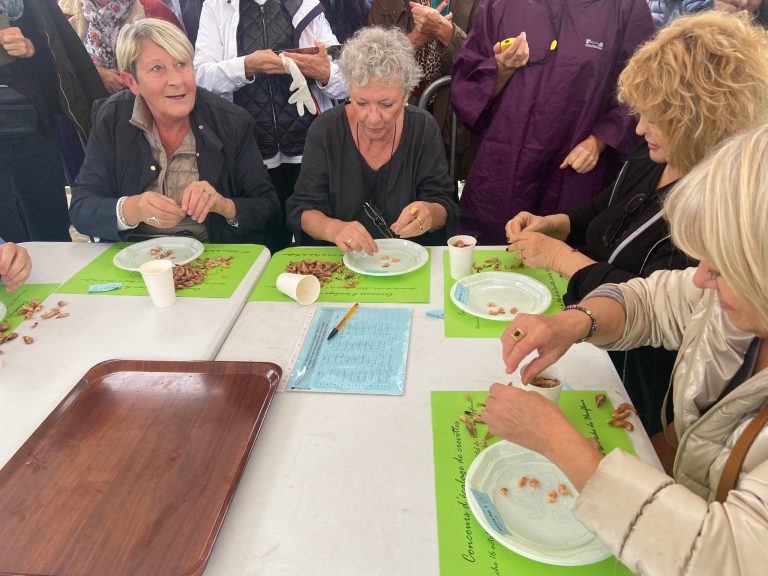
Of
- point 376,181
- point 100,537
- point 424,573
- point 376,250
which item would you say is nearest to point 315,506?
point 424,573

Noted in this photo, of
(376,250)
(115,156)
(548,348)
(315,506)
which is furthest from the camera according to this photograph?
(115,156)

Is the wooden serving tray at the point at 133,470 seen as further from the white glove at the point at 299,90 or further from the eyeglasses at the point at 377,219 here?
the white glove at the point at 299,90

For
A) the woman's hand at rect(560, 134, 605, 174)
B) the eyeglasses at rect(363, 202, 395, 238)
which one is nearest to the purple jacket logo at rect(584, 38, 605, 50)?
the woman's hand at rect(560, 134, 605, 174)

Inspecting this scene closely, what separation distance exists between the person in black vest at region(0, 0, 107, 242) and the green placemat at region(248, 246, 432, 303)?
188cm

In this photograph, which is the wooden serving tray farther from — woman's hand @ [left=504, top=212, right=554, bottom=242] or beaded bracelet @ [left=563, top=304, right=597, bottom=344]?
woman's hand @ [left=504, top=212, right=554, bottom=242]

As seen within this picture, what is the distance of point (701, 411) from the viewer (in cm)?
124

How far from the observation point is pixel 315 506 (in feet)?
3.54

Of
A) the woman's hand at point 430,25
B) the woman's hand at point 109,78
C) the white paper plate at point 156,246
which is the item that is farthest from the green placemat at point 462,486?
the woman's hand at point 109,78

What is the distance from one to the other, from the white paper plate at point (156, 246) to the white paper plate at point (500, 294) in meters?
1.04

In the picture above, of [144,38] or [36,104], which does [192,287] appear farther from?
[36,104]

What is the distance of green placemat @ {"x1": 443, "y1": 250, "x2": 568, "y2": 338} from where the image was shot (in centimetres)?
161

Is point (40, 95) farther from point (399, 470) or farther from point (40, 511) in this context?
point (399, 470)

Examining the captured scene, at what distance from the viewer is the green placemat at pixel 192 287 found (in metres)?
1.87

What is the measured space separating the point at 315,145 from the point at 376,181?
317mm
